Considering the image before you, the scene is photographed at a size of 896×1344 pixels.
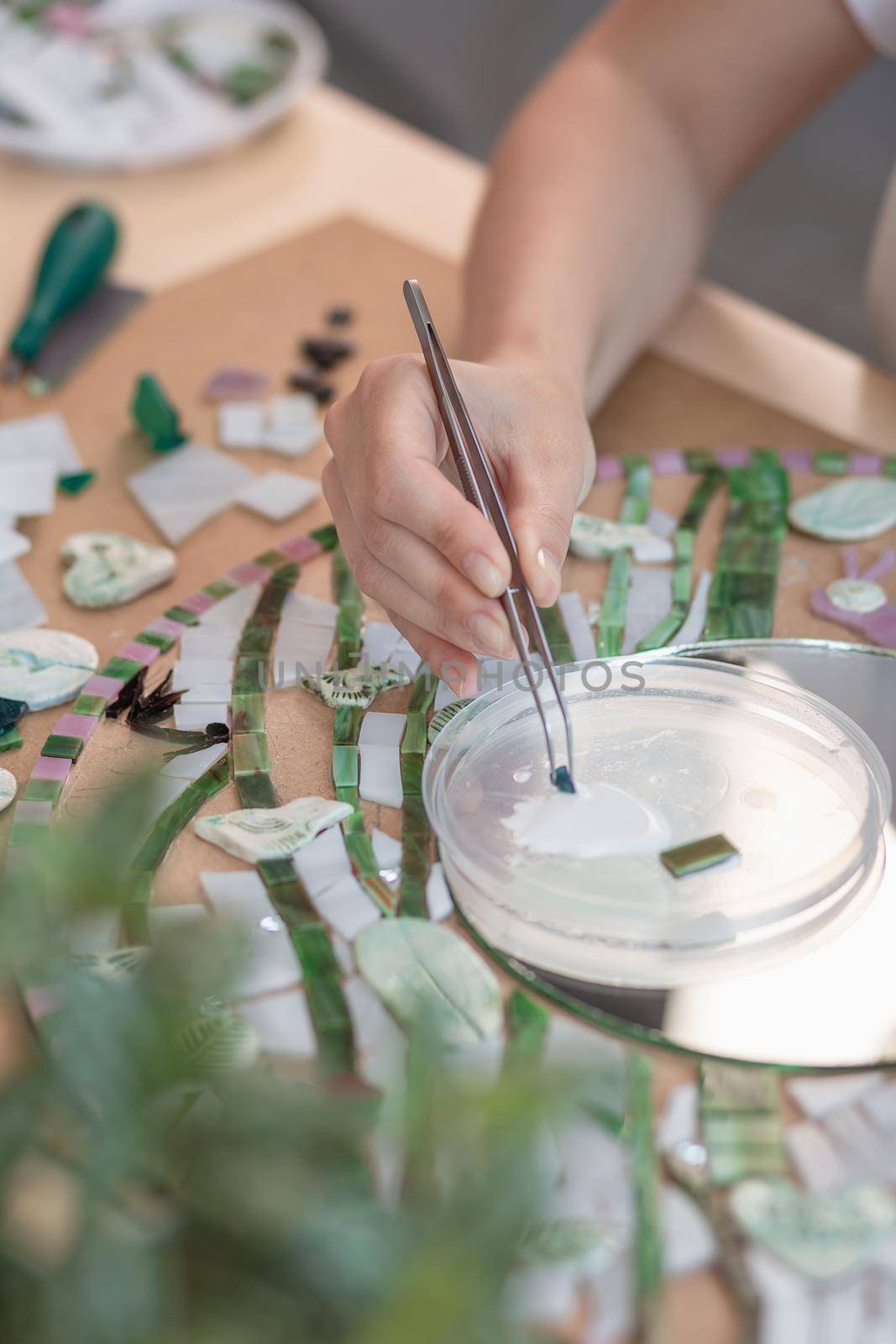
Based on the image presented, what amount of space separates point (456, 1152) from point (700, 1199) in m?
0.11

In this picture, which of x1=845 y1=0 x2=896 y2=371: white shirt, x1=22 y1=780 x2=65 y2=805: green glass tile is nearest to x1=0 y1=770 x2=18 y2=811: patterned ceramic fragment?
x1=22 y1=780 x2=65 y2=805: green glass tile

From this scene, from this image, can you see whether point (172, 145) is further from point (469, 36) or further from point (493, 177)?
point (469, 36)

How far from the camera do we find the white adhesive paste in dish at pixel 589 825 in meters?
0.52

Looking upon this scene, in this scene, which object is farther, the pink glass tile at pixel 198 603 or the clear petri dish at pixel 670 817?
the pink glass tile at pixel 198 603

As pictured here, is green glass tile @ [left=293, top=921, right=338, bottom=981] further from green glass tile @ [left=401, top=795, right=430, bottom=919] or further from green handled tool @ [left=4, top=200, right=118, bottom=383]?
green handled tool @ [left=4, top=200, right=118, bottom=383]

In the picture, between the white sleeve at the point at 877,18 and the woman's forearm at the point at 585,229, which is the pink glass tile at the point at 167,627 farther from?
the white sleeve at the point at 877,18

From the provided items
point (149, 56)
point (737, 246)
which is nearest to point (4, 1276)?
point (149, 56)

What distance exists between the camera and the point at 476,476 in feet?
1.91

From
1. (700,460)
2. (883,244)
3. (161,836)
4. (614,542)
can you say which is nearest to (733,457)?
(700,460)

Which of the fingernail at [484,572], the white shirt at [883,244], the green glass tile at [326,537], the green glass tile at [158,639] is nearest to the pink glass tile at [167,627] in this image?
the green glass tile at [158,639]

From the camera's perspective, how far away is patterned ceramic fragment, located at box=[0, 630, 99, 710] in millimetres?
649

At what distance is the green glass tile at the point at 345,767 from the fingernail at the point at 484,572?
11 cm

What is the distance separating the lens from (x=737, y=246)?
1.85 m

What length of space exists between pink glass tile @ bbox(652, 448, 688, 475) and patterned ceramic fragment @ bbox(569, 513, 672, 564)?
67 mm
